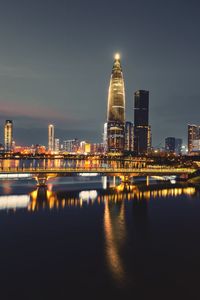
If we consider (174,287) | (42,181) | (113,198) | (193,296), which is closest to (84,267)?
(174,287)

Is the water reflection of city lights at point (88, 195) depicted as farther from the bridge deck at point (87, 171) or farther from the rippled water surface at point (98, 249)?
the bridge deck at point (87, 171)

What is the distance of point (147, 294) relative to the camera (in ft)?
63.2

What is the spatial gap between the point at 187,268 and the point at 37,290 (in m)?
11.5

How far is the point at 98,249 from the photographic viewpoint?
28016 millimetres

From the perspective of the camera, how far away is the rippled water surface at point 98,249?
1994 cm

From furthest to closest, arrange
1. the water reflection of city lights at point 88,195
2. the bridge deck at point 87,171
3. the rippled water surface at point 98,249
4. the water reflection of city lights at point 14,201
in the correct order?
the bridge deck at point 87,171 → the water reflection of city lights at point 88,195 → the water reflection of city lights at point 14,201 → the rippled water surface at point 98,249

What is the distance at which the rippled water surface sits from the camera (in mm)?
19938

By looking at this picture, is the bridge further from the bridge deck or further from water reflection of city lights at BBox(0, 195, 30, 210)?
water reflection of city lights at BBox(0, 195, 30, 210)

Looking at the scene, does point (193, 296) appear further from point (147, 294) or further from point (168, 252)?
point (168, 252)

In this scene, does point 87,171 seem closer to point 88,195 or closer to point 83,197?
point 88,195

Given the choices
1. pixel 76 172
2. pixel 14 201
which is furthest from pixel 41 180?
pixel 14 201

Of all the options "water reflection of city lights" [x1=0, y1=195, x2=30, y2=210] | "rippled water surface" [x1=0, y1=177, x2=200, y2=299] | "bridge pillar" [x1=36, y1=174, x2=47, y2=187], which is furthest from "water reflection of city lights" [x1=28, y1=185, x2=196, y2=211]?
"bridge pillar" [x1=36, y1=174, x2=47, y2=187]

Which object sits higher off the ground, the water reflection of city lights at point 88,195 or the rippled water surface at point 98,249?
the water reflection of city lights at point 88,195

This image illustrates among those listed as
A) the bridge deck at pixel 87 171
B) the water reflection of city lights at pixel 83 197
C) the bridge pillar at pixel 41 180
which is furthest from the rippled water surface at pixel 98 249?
the bridge deck at pixel 87 171
